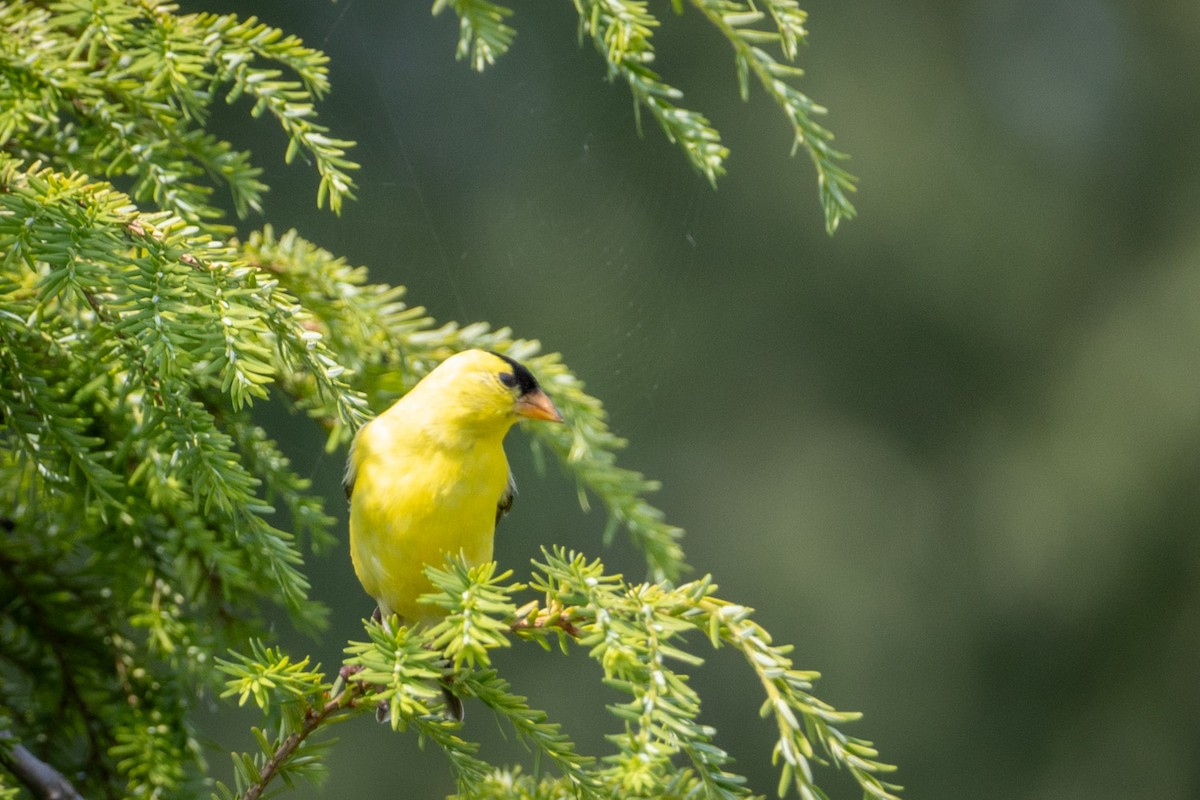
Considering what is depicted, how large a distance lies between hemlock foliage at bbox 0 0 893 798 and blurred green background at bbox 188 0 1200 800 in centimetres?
372

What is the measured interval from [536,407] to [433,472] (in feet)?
0.50

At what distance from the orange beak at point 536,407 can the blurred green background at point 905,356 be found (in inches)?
139

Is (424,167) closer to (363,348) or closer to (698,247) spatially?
(698,247)

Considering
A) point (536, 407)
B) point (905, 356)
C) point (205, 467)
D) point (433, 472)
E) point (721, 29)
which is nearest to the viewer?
point (205, 467)

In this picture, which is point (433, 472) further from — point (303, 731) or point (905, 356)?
point (905, 356)

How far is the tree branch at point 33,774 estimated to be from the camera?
91cm

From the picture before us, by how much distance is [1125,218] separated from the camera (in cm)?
594

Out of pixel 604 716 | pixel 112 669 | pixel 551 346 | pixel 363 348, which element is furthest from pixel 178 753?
pixel 604 716

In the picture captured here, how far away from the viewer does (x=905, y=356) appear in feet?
19.6

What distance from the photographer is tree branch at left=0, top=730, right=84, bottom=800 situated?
0.91m

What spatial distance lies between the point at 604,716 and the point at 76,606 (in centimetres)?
427

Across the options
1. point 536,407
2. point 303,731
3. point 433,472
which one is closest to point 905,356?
point 536,407

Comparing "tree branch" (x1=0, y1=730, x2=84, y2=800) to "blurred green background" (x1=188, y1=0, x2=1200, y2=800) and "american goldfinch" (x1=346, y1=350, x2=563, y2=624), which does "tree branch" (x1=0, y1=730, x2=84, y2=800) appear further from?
"blurred green background" (x1=188, y1=0, x2=1200, y2=800)

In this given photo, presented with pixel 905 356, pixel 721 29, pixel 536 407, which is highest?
pixel 721 29
